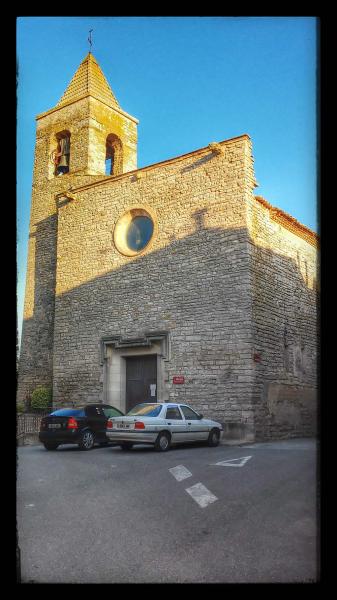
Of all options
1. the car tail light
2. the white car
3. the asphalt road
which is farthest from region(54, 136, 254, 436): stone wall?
the asphalt road

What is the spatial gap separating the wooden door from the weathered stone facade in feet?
0.98

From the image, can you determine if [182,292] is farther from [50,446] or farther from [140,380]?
[50,446]

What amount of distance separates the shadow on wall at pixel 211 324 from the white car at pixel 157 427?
8.35ft

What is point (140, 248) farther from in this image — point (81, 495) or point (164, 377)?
point (81, 495)

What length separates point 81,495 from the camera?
23.2 ft

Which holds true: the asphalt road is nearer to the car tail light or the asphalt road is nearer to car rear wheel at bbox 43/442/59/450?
the car tail light

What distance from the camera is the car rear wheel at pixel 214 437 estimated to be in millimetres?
13703

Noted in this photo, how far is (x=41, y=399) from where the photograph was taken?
19.8m

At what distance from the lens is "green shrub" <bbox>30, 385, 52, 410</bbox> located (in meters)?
19.7

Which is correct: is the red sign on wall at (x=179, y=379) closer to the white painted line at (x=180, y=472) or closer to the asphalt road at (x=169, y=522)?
the asphalt road at (x=169, y=522)

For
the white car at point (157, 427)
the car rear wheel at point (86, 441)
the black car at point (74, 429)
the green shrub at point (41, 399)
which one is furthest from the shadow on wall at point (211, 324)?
the car rear wheel at point (86, 441)

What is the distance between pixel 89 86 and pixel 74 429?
1578 cm

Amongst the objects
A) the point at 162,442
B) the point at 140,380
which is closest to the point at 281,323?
the point at 140,380
